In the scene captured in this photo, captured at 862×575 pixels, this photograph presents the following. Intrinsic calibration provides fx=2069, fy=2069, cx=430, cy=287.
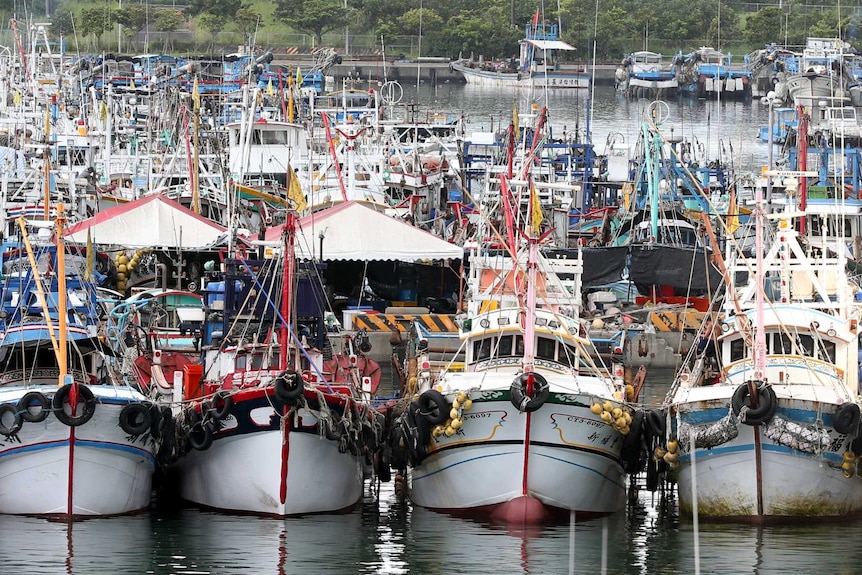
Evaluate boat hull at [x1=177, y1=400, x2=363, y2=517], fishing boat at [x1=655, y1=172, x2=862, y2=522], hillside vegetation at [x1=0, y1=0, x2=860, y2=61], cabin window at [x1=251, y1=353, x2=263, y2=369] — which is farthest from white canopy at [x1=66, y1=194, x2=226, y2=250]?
hillside vegetation at [x1=0, y1=0, x2=860, y2=61]

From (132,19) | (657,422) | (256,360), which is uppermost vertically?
(132,19)

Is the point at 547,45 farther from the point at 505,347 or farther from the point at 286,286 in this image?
the point at 286,286

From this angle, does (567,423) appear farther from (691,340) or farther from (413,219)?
(413,219)

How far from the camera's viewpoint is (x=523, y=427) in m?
30.2

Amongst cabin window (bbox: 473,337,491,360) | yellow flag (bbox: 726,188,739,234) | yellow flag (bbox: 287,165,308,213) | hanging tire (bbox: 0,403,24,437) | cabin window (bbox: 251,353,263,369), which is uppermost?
yellow flag (bbox: 726,188,739,234)

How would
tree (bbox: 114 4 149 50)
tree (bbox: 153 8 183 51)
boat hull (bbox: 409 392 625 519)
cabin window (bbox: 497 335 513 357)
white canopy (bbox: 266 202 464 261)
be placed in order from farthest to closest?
tree (bbox: 153 8 183 51) → tree (bbox: 114 4 149 50) → white canopy (bbox: 266 202 464 261) → cabin window (bbox: 497 335 513 357) → boat hull (bbox: 409 392 625 519)

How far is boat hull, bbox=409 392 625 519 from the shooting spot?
1190 inches

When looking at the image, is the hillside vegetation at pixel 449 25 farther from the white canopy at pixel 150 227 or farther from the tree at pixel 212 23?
the white canopy at pixel 150 227

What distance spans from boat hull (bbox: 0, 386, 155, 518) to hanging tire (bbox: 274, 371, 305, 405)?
7.15ft

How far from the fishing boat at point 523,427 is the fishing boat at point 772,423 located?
42.4 inches

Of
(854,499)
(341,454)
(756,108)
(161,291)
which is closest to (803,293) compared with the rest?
(854,499)

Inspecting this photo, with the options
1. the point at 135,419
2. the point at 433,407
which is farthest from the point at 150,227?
the point at 433,407

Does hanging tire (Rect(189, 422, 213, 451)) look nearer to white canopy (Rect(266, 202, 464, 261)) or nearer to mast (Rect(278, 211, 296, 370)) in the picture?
mast (Rect(278, 211, 296, 370))

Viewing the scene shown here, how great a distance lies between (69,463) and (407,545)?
16.5 feet
